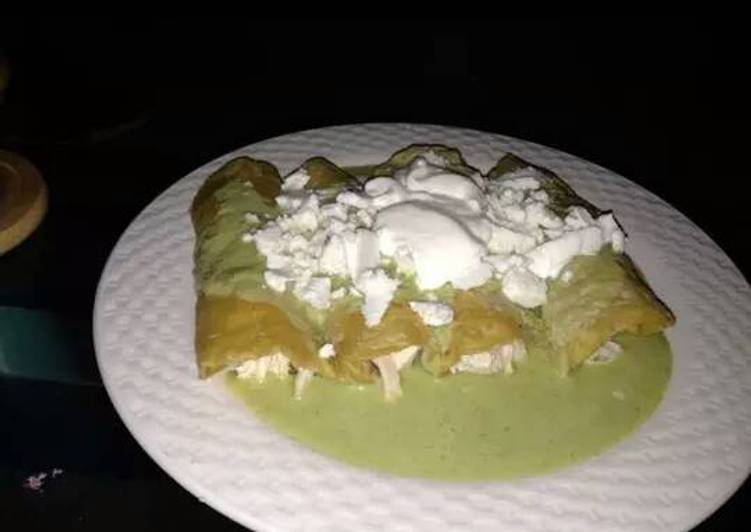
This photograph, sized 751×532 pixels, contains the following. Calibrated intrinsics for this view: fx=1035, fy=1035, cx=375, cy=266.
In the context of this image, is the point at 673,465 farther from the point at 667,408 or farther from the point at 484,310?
the point at 484,310

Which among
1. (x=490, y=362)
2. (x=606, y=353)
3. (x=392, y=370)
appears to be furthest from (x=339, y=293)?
(x=606, y=353)

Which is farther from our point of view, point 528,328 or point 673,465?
point 528,328

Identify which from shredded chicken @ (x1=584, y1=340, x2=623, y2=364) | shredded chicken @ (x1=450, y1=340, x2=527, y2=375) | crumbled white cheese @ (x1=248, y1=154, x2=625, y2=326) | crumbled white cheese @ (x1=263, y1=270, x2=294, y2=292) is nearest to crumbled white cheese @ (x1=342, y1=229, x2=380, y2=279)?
crumbled white cheese @ (x1=248, y1=154, x2=625, y2=326)

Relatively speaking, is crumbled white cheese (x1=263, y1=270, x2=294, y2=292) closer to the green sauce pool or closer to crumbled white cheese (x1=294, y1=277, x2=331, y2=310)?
crumbled white cheese (x1=294, y1=277, x2=331, y2=310)

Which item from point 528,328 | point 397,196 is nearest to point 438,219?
point 397,196

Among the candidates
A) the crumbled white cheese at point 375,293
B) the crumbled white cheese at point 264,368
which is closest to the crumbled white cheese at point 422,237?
the crumbled white cheese at point 375,293

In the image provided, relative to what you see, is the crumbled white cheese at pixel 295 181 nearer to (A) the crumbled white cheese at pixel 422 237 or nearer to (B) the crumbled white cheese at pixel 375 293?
(A) the crumbled white cheese at pixel 422 237
